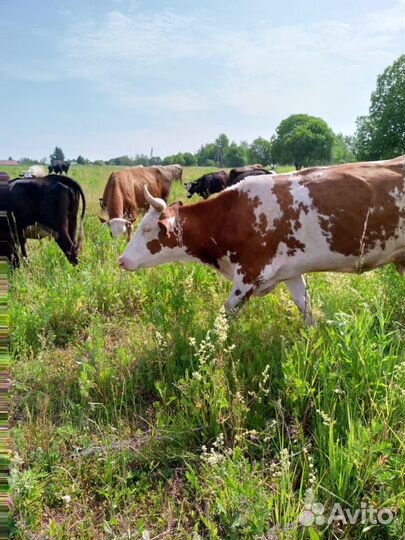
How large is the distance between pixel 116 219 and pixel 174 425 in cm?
717

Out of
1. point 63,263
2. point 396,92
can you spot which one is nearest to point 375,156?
point 396,92

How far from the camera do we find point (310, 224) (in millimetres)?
3979

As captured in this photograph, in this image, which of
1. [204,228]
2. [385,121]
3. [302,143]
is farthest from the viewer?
[302,143]

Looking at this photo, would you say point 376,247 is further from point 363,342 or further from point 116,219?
point 116,219

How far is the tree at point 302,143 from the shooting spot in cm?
5090

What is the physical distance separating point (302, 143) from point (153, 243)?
50.1m

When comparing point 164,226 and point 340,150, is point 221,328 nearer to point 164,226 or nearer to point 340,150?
point 164,226

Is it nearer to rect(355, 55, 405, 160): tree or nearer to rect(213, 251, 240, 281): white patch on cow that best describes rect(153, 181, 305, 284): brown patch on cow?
rect(213, 251, 240, 281): white patch on cow

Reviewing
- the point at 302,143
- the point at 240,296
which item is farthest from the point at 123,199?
the point at 302,143

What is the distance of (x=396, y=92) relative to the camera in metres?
26.3

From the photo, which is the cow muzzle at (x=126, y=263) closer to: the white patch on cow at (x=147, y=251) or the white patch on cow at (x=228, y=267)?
the white patch on cow at (x=147, y=251)

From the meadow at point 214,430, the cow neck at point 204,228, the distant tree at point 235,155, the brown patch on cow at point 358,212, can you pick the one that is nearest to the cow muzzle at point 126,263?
the cow neck at point 204,228

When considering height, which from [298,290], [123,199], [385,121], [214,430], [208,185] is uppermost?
[385,121]

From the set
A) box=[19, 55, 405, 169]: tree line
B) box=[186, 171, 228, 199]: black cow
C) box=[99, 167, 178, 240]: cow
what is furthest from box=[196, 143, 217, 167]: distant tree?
box=[99, 167, 178, 240]: cow
